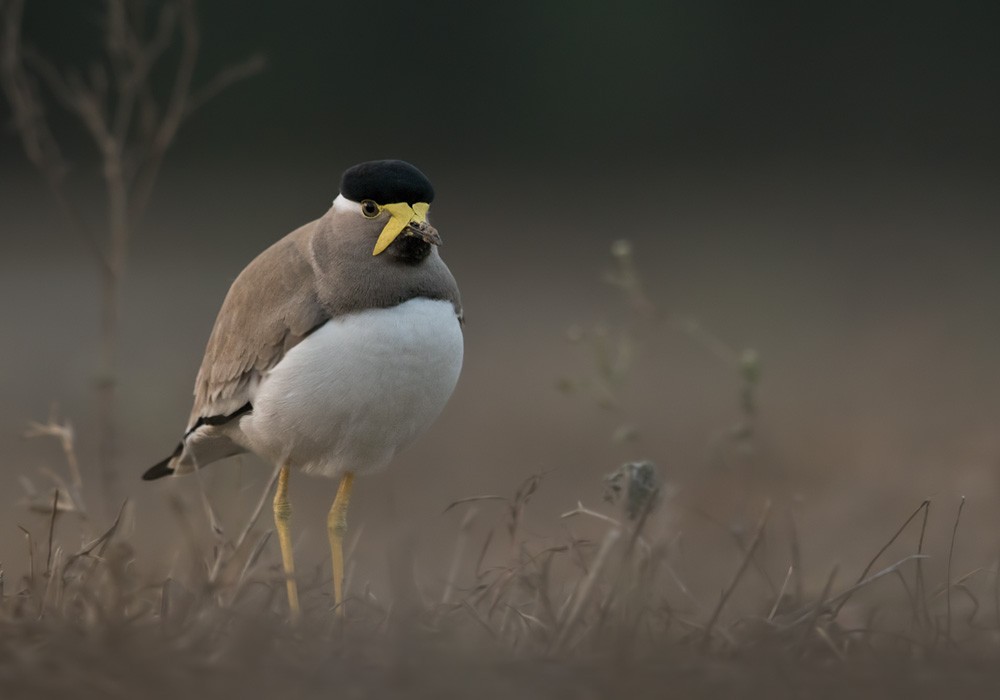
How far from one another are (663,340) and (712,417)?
2.63 meters

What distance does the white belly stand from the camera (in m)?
3.64

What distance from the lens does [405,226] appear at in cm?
370

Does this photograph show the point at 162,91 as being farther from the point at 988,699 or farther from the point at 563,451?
the point at 988,699

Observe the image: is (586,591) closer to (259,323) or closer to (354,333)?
(354,333)

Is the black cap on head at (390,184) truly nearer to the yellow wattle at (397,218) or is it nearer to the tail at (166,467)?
the yellow wattle at (397,218)

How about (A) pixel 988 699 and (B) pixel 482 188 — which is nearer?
(A) pixel 988 699

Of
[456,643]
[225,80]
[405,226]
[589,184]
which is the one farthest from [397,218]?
[589,184]

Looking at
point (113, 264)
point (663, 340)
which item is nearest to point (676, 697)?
point (113, 264)

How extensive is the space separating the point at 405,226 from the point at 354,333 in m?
0.30

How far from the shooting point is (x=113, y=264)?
Answer: 5.04 meters

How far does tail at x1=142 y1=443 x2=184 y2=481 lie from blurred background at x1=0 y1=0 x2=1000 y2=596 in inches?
223

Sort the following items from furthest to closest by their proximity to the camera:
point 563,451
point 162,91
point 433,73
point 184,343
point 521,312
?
point 433,73
point 162,91
point 521,312
point 184,343
point 563,451

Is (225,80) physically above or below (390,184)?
above

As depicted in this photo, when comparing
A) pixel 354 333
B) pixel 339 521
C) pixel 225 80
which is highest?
pixel 225 80
